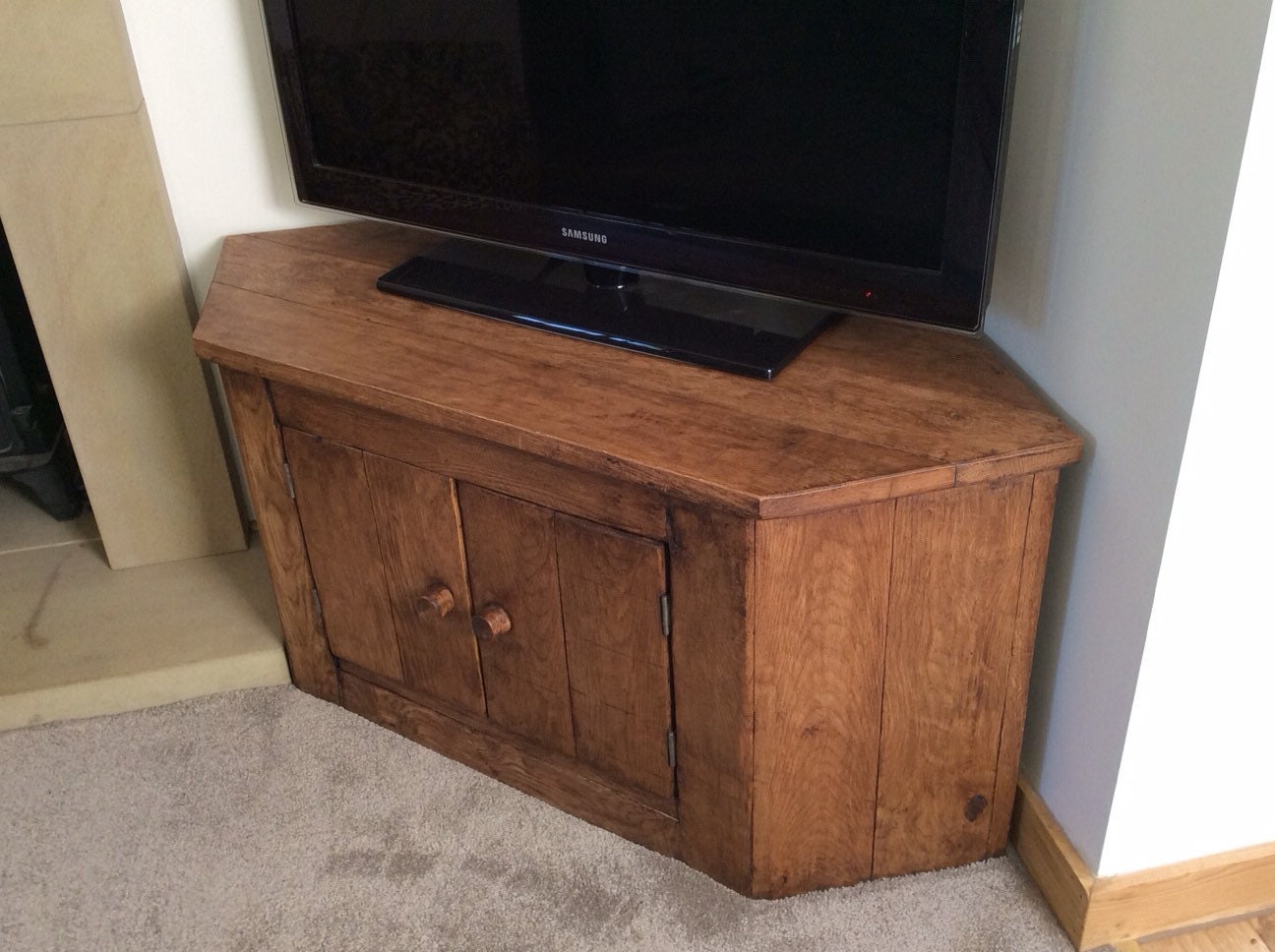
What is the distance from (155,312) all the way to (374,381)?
568mm

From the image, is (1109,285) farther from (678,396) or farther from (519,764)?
(519,764)

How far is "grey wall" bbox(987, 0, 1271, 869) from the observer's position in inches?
37.2

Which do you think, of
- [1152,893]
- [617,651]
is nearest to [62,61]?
[617,651]

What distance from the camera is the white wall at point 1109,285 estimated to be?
3.10 feet

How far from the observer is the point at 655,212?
1375 mm

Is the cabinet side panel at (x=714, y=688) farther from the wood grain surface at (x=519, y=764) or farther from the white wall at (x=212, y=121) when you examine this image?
the white wall at (x=212, y=121)

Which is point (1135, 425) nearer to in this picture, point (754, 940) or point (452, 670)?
point (754, 940)

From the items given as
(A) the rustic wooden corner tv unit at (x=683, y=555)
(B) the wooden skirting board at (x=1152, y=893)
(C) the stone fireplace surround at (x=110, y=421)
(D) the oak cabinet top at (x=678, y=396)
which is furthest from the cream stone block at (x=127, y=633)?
(B) the wooden skirting board at (x=1152, y=893)

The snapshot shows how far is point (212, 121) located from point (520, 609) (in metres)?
0.87

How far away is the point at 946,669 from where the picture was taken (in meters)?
1.24

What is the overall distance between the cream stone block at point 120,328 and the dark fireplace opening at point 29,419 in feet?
0.44

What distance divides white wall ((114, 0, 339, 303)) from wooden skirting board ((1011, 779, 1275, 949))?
1.35 metres

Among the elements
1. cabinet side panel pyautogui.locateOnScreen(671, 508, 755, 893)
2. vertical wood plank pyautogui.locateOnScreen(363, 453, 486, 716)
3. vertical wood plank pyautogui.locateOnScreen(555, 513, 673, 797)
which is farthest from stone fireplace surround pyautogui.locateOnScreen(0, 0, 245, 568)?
cabinet side panel pyautogui.locateOnScreen(671, 508, 755, 893)

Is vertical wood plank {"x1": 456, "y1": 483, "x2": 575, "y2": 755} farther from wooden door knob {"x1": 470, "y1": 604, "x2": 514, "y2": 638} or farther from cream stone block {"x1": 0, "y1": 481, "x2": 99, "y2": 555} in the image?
cream stone block {"x1": 0, "y1": 481, "x2": 99, "y2": 555}
